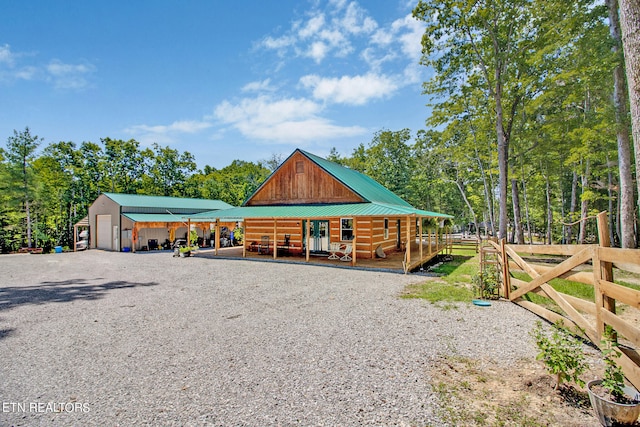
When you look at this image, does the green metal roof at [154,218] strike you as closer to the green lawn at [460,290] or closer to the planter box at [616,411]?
the green lawn at [460,290]

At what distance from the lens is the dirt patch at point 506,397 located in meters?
2.80

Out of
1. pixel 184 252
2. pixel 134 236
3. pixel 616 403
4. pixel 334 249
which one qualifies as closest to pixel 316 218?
pixel 334 249

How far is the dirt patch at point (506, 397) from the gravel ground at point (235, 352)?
0.22 metres

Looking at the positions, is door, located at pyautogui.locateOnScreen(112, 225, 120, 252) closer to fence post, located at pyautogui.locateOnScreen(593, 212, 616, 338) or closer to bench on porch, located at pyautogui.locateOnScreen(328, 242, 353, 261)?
bench on porch, located at pyautogui.locateOnScreen(328, 242, 353, 261)

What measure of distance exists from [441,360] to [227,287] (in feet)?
22.7

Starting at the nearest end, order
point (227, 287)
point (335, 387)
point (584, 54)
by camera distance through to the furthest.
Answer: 1. point (335, 387)
2. point (227, 287)
3. point (584, 54)

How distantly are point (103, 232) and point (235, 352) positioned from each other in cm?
2551

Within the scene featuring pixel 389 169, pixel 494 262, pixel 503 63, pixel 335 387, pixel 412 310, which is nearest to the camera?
pixel 335 387

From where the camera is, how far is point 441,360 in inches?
162

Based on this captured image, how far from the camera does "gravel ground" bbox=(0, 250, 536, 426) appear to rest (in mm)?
3078

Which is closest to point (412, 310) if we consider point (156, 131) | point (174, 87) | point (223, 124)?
point (174, 87)

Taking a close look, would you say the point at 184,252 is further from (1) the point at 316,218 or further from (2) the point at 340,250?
(2) the point at 340,250

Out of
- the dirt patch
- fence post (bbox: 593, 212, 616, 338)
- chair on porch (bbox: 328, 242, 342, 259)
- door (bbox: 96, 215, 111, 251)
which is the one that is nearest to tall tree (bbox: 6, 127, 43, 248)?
door (bbox: 96, 215, 111, 251)

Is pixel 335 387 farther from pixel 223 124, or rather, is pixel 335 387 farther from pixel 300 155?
pixel 223 124
